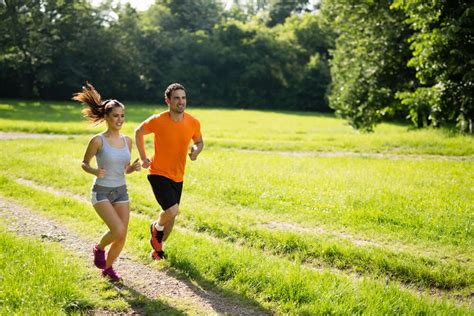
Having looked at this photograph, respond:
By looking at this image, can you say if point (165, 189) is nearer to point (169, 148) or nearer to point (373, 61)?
point (169, 148)

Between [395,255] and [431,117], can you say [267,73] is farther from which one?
[395,255]

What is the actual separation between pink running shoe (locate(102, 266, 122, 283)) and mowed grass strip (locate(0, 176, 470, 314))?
2.72ft

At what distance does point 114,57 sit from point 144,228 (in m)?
54.0

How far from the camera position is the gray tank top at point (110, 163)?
18.8ft

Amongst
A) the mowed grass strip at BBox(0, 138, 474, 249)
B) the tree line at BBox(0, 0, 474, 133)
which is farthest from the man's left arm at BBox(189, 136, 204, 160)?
the tree line at BBox(0, 0, 474, 133)

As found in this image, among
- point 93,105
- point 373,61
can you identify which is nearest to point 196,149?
point 93,105

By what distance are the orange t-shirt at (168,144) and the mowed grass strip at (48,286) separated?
170cm

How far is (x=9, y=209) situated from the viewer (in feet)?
29.7

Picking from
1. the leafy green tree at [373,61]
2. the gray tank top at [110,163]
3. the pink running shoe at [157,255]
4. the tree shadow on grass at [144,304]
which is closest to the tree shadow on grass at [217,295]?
the pink running shoe at [157,255]

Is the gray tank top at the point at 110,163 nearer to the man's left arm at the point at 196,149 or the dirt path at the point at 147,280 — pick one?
the man's left arm at the point at 196,149

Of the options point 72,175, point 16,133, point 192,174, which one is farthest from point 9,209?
point 16,133

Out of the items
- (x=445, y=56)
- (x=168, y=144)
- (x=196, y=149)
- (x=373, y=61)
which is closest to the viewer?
(x=168, y=144)

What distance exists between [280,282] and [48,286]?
2784 millimetres

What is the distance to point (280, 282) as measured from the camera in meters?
5.64
